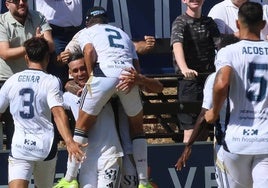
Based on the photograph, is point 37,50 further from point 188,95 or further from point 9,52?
point 188,95

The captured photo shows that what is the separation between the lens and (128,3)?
11.1 meters

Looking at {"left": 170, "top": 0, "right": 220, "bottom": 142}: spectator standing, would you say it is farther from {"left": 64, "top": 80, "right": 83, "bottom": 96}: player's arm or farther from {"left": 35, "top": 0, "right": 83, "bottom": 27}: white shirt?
{"left": 64, "top": 80, "right": 83, "bottom": 96}: player's arm

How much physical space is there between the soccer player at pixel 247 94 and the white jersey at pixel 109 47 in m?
1.03

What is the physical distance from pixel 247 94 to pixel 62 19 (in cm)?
352

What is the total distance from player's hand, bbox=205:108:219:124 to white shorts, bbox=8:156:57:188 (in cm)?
159

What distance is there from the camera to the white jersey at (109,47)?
7.97 metres

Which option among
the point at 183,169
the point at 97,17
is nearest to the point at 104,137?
the point at 97,17

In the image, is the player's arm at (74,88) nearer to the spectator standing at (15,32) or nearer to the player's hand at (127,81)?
the player's hand at (127,81)

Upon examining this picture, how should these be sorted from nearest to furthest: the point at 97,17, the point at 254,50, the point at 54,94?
the point at 254,50, the point at 54,94, the point at 97,17

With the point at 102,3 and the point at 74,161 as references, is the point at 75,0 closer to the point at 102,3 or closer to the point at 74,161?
the point at 102,3

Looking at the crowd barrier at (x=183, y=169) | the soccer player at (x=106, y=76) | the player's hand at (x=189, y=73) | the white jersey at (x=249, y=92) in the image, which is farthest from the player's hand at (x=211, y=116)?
the crowd barrier at (x=183, y=169)

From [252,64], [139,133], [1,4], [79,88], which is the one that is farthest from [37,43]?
[1,4]

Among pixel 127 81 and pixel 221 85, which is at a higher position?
pixel 221 85

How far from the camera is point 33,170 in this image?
843 centimetres
